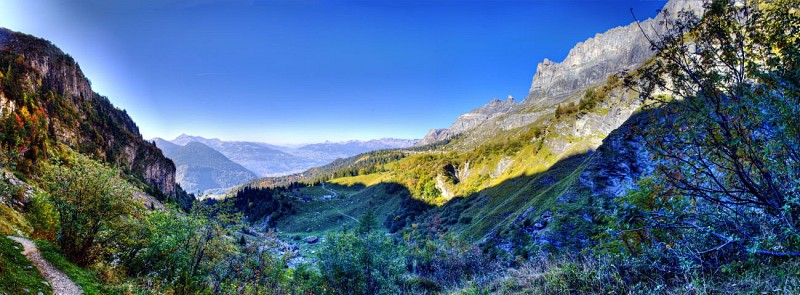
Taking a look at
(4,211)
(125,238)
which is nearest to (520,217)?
(125,238)

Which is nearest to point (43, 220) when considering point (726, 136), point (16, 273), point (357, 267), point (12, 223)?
point (12, 223)

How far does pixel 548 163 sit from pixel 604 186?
28382 mm

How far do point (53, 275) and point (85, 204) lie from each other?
3440 mm

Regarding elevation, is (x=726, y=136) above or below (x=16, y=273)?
above

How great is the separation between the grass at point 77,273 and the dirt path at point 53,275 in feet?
0.64

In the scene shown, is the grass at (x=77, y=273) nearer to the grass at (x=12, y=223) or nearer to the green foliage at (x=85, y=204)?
the green foliage at (x=85, y=204)

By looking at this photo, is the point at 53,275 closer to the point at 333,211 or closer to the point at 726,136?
the point at 726,136

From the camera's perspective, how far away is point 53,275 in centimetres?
1247

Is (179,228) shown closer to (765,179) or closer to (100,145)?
(765,179)

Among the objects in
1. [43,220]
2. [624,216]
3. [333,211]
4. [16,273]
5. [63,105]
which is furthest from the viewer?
[333,211]

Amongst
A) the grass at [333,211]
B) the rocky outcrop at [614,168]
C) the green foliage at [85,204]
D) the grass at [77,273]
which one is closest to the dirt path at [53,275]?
the grass at [77,273]

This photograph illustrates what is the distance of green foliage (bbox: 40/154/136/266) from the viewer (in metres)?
14.2

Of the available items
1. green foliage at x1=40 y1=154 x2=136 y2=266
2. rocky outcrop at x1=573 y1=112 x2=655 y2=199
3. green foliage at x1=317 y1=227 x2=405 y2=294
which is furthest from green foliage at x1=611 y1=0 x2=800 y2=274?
rocky outcrop at x1=573 y1=112 x2=655 y2=199

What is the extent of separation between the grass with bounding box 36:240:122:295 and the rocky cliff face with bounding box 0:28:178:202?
51.3m
